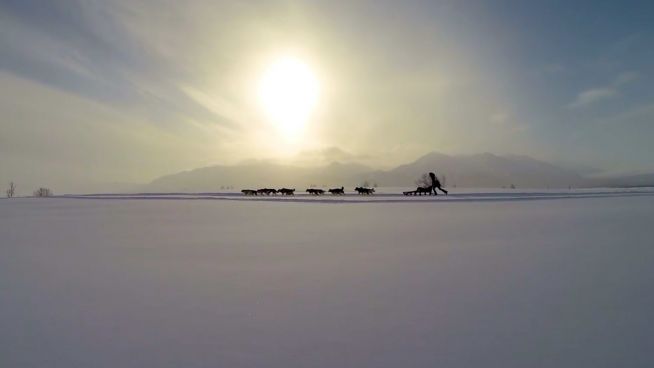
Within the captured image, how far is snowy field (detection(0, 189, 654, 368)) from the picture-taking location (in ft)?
12.1

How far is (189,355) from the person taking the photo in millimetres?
3701

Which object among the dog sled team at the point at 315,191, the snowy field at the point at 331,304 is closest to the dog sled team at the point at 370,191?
the dog sled team at the point at 315,191

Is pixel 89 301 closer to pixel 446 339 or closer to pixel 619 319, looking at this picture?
pixel 446 339

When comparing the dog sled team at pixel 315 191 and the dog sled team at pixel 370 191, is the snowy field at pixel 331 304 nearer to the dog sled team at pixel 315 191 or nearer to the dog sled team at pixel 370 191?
the dog sled team at pixel 370 191

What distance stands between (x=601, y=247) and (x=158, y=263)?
1081 centimetres

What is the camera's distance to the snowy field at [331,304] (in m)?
3.70

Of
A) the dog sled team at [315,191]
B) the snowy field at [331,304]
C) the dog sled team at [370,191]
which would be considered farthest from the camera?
the dog sled team at [315,191]

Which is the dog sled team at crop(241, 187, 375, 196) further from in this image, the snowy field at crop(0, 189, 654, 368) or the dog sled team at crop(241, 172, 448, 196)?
the snowy field at crop(0, 189, 654, 368)

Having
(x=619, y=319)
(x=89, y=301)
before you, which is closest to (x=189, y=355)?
(x=89, y=301)

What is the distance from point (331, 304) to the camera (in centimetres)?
513

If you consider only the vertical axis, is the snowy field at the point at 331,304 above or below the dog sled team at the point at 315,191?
below

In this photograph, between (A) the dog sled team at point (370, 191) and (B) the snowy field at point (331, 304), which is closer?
(B) the snowy field at point (331, 304)

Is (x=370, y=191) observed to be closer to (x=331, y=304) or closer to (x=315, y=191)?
(x=315, y=191)

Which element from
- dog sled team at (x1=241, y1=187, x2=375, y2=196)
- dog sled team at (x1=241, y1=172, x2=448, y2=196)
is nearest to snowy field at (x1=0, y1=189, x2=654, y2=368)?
dog sled team at (x1=241, y1=172, x2=448, y2=196)
